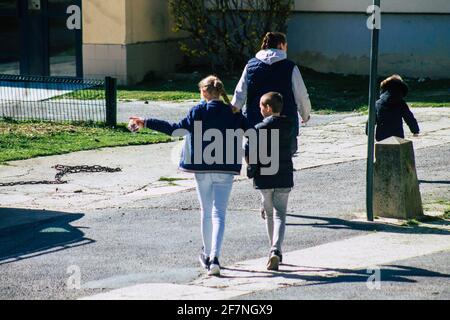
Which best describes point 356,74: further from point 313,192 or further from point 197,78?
point 313,192

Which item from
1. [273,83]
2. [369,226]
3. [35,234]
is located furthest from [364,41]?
[35,234]

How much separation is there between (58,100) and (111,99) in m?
2.43

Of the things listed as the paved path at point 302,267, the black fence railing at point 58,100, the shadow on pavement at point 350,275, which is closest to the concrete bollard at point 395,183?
the paved path at point 302,267

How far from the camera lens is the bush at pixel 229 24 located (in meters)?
21.9

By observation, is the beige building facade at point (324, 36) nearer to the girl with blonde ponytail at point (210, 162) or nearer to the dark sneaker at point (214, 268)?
the girl with blonde ponytail at point (210, 162)

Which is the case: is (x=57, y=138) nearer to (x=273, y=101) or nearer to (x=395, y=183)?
(x=395, y=183)

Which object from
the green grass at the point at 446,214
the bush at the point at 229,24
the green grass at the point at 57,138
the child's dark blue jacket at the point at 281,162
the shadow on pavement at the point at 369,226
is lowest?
the shadow on pavement at the point at 369,226

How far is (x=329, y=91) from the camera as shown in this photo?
20562 mm

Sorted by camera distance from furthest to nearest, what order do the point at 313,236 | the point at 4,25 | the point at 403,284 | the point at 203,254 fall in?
1. the point at 4,25
2. the point at 313,236
3. the point at 203,254
4. the point at 403,284

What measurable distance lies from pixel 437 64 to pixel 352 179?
9839 millimetres

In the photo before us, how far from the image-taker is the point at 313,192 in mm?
11977

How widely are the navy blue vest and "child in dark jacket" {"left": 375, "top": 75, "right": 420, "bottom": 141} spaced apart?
2.27 meters

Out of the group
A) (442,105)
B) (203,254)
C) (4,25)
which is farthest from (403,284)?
(4,25)

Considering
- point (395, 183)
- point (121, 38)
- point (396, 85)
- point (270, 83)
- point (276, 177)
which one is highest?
point (121, 38)
